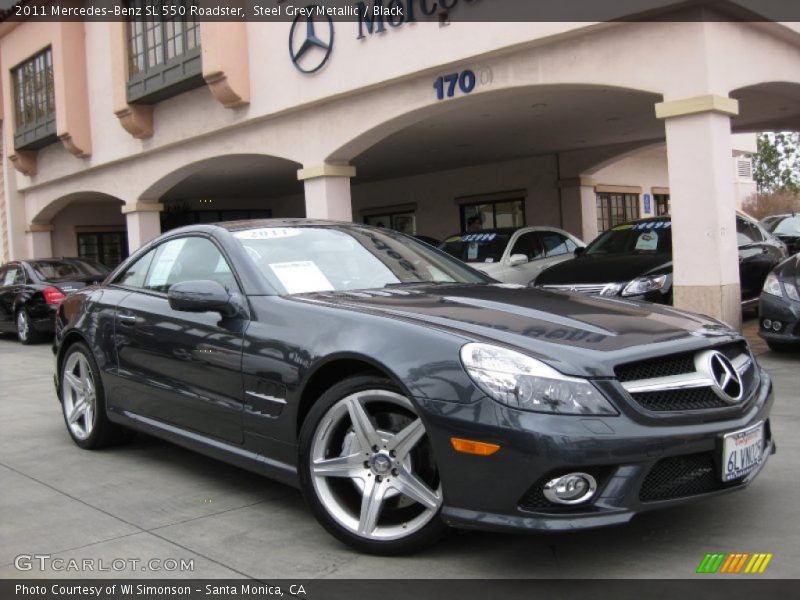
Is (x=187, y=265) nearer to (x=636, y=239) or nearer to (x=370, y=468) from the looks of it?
(x=370, y=468)

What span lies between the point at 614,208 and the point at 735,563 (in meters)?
18.9

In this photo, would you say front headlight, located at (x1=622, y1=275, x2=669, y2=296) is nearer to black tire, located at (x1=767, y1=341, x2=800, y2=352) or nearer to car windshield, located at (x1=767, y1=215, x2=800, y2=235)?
black tire, located at (x1=767, y1=341, x2=800, y2=352)

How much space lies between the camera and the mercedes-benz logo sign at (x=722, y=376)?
3.20 metres

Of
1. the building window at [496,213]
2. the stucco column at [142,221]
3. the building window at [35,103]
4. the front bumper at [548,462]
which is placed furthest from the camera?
the building window at [35,103]

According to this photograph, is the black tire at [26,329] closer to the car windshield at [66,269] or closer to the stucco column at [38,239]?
the car windshield at [66,269]

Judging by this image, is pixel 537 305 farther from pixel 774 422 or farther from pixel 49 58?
pixel 49 58

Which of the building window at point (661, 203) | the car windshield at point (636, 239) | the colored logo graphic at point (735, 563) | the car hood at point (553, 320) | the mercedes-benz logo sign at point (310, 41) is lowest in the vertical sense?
the colored logo graphic at point (735, 563)

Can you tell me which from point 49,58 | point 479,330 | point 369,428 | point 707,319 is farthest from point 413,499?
point 49,58

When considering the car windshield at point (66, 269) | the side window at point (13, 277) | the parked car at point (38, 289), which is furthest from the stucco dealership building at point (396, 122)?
the side window at point (13, 277)

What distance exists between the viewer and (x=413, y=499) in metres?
3.23

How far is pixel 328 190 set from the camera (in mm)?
13133

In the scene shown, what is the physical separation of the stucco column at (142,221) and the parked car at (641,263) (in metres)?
11.0

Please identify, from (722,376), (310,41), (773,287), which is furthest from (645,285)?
(310,41)

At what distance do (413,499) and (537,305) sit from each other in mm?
1086
